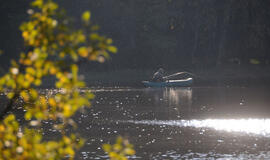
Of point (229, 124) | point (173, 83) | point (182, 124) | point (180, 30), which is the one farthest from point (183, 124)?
point (180, 30)

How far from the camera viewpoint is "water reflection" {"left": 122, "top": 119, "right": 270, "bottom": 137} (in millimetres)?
29547

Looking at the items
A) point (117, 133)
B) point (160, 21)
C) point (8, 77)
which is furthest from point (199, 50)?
point (8, 77)

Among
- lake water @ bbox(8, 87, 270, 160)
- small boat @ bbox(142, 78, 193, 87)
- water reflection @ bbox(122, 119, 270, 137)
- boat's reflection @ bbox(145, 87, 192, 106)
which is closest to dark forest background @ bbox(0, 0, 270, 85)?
small boat @ bbox(142, 78, 193, 87)

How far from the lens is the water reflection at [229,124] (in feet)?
96.9

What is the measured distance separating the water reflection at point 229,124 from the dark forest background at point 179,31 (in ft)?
136

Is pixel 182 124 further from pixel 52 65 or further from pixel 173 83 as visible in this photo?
pixel 173 83

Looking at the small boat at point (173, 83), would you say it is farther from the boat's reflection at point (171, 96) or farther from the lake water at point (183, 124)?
the lake water at point (183, 124)

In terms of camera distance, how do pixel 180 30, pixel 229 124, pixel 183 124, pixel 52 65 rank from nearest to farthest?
pixel 52 65 < pixel 229 124 < pixel 183 124 < pixel 180 30

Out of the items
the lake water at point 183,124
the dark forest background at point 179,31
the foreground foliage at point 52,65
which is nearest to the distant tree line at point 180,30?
the dark forest background at point 179,31

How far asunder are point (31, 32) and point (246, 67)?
239 ft

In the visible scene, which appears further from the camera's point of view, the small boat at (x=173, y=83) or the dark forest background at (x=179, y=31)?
the dark forest background at (x=179, y=31)

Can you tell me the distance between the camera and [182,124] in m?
32.1

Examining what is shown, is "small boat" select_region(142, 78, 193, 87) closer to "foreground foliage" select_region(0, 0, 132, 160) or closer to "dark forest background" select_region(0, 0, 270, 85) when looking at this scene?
"dark forest background" select_region(0, 0, 270, 85)

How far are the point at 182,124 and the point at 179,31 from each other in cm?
4714
